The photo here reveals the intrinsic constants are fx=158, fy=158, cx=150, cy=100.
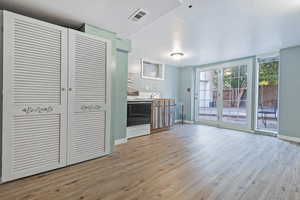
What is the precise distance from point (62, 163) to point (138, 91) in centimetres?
305

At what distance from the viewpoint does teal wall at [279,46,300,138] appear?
11.6ft

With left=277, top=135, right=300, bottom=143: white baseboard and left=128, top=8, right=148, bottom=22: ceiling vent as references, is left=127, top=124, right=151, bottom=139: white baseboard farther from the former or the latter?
left=277, top=135, right=300, bottom=143: white baseboard

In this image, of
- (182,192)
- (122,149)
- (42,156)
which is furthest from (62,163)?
(182,192)

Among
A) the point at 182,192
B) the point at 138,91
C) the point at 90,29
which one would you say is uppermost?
the point at 90,29

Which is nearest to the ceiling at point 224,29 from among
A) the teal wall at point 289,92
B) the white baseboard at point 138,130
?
the teal wall at point 289,92

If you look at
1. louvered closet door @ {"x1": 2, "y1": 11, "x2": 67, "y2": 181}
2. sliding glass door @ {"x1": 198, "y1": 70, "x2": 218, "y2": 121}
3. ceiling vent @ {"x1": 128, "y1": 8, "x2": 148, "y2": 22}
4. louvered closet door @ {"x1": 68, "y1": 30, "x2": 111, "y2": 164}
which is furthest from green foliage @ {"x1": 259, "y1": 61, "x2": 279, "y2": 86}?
louvered closet door @ {"x1": 2, "y1": 11, "x2": 67, "y2": 181}

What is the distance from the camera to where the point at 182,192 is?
5.31ft

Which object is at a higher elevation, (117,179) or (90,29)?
(90,29)

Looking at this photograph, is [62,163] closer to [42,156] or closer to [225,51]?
[42,156]

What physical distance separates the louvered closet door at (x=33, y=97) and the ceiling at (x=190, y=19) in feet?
1.17

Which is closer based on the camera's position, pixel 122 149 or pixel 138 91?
pixel 122 149

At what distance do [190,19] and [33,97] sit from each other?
7.81 ft

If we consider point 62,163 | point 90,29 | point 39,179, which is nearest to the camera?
point 39,179

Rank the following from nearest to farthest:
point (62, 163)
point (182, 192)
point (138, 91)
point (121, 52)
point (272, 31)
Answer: point (182, 192)
point (62, 163)
point (272, 31)
point (121, 52)
point (138, 91)
